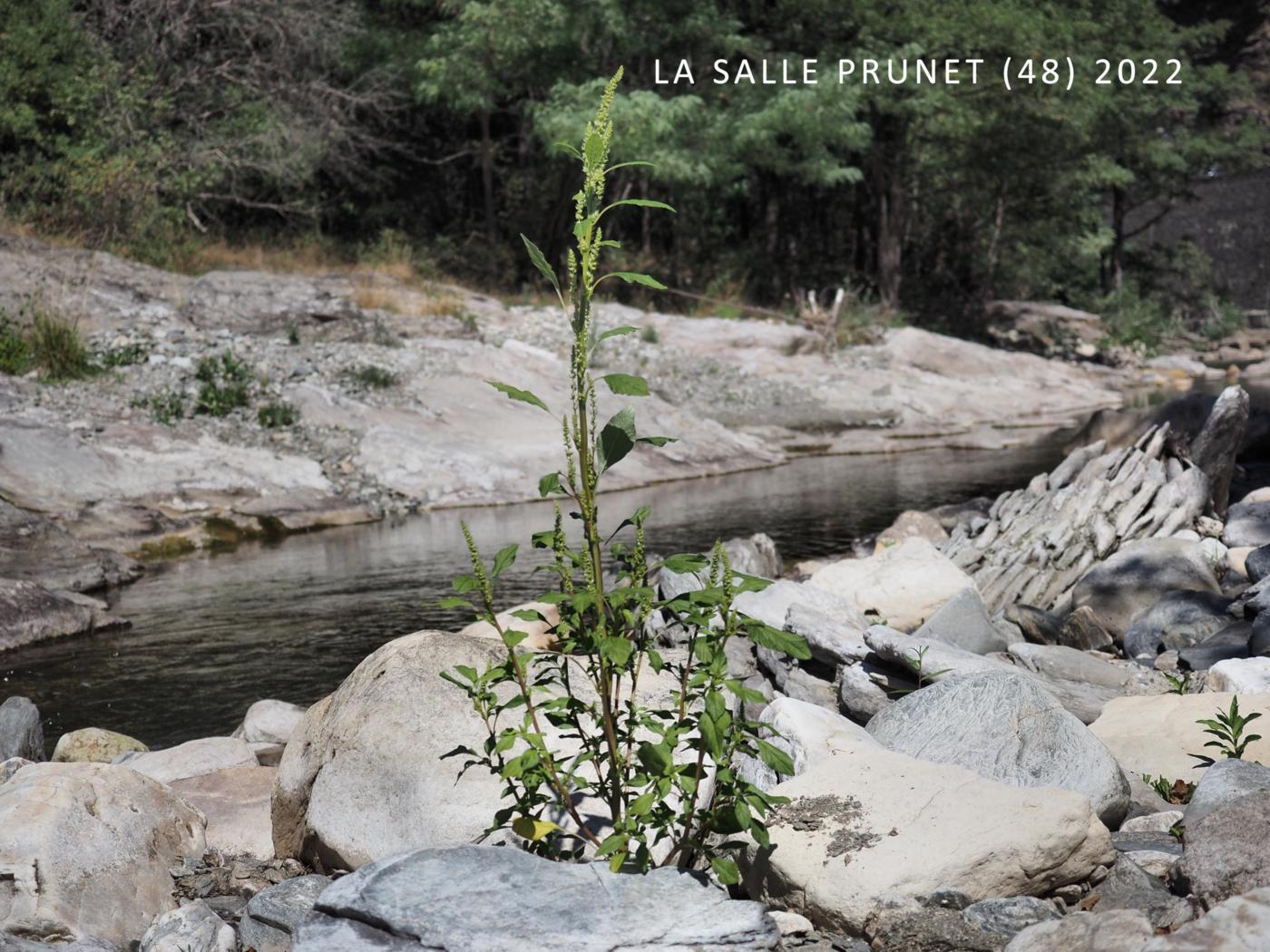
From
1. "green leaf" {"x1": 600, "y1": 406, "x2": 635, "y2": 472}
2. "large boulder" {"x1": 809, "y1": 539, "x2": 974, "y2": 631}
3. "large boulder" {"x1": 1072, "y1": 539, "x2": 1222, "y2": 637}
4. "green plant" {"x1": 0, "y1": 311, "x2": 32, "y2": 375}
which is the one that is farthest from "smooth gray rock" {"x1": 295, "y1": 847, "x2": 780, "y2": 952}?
"green plant" {"x1": 0, "y1": 311, "x2": 32, "y2": 375}

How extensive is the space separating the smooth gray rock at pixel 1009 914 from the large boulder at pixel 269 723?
11.0ft

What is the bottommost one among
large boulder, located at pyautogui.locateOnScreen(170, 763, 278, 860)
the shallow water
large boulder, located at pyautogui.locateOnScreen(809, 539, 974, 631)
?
the shallow water

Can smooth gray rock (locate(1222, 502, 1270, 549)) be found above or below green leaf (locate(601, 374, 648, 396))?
below

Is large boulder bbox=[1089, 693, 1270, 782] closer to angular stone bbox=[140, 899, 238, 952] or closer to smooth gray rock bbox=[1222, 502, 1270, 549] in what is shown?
angular stone bbox=[140, 899, 238, 952]

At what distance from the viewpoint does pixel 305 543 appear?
1184 centimetres

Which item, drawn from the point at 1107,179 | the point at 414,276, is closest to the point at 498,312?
the point at 414,276

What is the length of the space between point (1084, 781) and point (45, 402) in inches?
475

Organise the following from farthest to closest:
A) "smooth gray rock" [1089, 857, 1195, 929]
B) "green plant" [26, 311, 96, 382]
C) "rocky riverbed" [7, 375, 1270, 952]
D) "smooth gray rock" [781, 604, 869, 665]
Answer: "green plant" [26, 311, 96, 382]
"smooth gray rock" [781, 604, 869, 665]
"smooth gray rock" [1089, 857, 1195, 929]
"rocky riverbed" [7, 375, 1270, 952]

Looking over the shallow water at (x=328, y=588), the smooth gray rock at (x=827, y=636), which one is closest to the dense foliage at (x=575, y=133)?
the shallow water at (x=328, y=588)

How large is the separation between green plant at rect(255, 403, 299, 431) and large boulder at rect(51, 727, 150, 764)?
28.4 feet

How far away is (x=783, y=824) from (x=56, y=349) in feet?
43.1

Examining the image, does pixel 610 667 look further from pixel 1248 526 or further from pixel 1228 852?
pixel 1248 526

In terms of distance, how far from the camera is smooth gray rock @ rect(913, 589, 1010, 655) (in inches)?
249

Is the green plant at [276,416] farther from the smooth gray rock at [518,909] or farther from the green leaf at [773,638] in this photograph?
the green leaf at [773,638]
